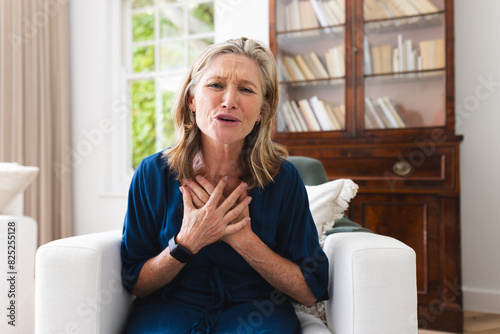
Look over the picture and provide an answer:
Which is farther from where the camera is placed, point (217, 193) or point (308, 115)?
point (308, 115)

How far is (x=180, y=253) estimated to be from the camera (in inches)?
39.6

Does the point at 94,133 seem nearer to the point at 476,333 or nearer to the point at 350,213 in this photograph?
the point at 350,213

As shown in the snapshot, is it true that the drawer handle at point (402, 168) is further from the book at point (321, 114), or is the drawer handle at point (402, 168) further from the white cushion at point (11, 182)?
the white cushion at point (11, 182)

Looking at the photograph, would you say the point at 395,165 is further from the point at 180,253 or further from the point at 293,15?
the point at 180,253

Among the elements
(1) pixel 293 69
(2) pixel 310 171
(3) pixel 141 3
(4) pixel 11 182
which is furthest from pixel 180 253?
(3) pixel 141 3

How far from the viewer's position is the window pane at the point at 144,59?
3.54m

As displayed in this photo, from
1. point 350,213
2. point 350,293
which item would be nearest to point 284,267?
point 350,293

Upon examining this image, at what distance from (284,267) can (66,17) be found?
3.28 m

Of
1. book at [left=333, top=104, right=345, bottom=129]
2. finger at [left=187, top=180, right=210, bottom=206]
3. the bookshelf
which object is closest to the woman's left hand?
finger at [left=187, top=180, right=210, bottom=206]

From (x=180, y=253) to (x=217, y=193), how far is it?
0.17m

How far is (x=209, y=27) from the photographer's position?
11.0ft

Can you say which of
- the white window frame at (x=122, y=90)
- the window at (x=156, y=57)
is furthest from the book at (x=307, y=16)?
the white window frame at (x=122, y=90)

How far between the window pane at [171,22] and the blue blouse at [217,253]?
2.58 metres

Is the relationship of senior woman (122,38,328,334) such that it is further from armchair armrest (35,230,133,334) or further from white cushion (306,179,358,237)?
white cushion (306,179,358,237)
